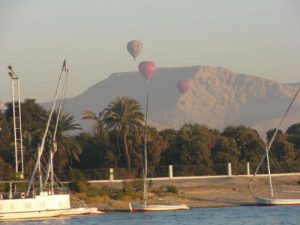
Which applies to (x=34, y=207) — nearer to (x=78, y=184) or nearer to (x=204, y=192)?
(x=78, y=184)

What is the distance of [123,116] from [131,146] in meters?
3.61

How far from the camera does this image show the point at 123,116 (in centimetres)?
11125

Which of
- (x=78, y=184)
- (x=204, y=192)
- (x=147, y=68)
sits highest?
(x=147, y=68)

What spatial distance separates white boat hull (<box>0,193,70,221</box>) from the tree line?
23.3 m

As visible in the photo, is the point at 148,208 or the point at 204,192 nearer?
the point at 148,208

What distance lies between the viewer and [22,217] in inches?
2990

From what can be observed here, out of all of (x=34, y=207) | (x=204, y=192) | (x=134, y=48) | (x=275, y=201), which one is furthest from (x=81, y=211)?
(x=134, y=48)

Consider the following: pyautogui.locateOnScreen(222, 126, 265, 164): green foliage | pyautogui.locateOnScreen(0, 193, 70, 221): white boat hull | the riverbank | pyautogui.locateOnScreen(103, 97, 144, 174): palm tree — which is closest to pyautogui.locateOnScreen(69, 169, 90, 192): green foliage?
the riverbank

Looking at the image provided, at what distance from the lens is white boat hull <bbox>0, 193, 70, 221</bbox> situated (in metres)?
75.7

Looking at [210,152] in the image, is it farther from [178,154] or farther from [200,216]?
[200,216]

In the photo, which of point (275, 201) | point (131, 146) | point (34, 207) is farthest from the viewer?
point (131, 146)

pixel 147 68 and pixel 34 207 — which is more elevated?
pixel 147 68

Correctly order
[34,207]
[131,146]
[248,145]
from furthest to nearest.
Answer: [248,145], [131,146], [34,207]

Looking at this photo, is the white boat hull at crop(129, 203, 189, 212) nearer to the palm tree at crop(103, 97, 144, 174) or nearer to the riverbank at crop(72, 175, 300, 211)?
the riverbank at crop(72, 175, 300, 211)
